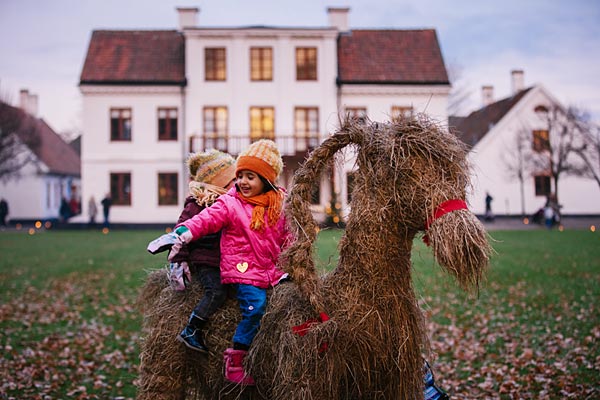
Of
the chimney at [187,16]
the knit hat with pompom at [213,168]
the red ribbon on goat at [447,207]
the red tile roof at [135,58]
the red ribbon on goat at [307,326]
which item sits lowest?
the red ribbon on goat at [307,326]

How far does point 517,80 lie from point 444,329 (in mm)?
45729

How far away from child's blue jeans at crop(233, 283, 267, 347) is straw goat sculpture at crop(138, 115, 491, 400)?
0.35ft

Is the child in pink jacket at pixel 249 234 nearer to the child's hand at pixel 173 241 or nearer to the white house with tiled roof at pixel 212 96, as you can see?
the child's hand at pixel 173 241

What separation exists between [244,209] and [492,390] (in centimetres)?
411

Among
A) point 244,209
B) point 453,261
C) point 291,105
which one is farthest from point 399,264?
point 291,105

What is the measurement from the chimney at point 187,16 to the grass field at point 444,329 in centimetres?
2279

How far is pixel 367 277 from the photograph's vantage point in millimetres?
3176

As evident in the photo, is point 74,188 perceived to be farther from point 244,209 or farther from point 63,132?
point 244,209

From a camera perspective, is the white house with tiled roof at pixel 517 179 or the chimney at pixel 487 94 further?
the chimney at pixel 487 94

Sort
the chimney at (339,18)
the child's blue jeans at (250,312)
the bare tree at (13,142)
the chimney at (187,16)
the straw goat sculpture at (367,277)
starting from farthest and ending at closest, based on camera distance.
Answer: the bare tree at (13,142), the chimney at (339,18), the chimney at (187,16), the child's blue jeans at (250,312), the straw goat sculpture at (367,277)

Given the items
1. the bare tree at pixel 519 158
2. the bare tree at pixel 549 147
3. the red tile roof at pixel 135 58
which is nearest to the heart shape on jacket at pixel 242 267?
the red tile roof at pixel 135 58

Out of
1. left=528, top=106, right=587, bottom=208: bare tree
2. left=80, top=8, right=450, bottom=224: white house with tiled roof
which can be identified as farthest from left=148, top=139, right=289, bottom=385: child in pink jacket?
left=528, top=106, right=587, bottom=208: bare tree

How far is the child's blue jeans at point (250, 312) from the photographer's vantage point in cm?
345

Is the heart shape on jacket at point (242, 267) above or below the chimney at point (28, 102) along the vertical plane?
below
